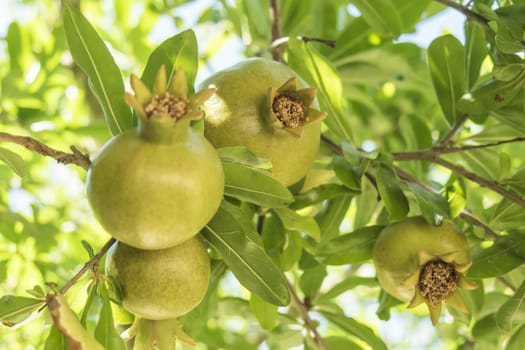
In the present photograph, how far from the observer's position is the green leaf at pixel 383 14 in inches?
82.3

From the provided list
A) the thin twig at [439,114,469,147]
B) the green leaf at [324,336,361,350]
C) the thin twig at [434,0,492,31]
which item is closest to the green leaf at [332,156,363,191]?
the thin twig at [439,114,469,147]

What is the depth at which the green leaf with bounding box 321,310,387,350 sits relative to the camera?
2.21 meters

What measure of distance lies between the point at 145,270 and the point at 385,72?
1643mm

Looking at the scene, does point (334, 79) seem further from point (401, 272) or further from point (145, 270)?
point (145, 270)

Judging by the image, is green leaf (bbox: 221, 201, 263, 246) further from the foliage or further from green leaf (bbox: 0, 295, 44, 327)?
green leaf (bbox: 0, 295, 44, 327)

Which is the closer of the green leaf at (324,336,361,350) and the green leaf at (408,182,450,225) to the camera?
the green leaf at (408,182,450,225)

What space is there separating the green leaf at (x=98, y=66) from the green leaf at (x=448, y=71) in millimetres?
1046

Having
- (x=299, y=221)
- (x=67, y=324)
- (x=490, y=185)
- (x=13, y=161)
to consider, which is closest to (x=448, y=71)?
(x=490, y=185)

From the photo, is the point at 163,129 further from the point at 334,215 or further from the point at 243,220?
the point at 334,215

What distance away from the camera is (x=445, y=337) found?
3.51 metres

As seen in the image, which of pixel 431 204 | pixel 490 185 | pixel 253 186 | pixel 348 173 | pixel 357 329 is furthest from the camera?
pixel 357 329

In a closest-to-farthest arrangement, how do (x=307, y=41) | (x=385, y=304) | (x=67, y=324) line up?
(x=67, y=324)
(x=307, y=41)
(x=385, y=304)

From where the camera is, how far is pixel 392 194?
1.79m

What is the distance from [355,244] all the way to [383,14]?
75cm
